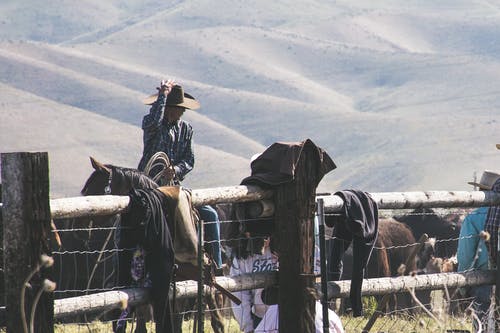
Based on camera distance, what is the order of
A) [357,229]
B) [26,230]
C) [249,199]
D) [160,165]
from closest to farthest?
[26,230]
[249,199]
[357,229]
[160,165]

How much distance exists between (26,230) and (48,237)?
0.34 feet

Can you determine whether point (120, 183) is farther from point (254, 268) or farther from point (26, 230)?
point (26, 230)

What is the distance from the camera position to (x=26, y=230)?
17.7 ft

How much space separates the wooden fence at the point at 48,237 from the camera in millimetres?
5395

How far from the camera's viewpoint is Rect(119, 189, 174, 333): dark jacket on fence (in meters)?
6.56

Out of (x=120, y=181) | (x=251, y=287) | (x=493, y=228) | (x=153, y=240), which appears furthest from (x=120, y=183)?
(x=153, y=240)

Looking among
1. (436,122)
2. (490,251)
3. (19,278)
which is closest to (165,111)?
(490,251)

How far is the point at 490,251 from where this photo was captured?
330 inches

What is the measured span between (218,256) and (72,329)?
5.91ft

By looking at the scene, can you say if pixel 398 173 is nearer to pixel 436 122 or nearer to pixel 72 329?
pixel 436 122

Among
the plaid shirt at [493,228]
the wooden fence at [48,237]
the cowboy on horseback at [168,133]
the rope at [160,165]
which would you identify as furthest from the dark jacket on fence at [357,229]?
the cowboy on horseback at [168,133]

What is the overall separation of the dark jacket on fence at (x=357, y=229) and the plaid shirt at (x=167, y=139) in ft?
9.85

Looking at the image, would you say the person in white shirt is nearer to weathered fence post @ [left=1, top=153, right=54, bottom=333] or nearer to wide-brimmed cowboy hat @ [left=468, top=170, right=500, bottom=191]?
wide-brimmed cowboy hat @ [left=468, top=170, right=500, bottom=191]

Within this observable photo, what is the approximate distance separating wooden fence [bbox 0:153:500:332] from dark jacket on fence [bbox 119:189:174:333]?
0.28ft
